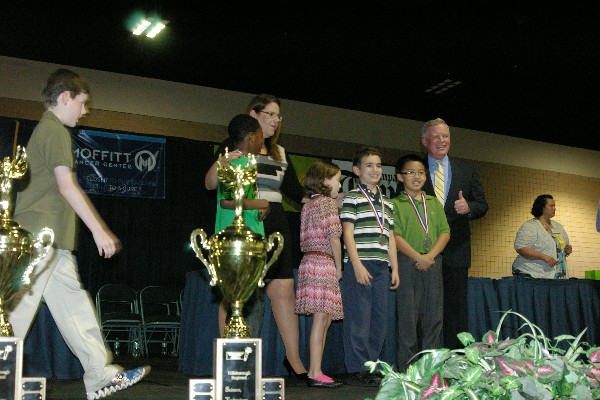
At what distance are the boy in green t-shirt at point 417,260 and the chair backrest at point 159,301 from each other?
4.49 m

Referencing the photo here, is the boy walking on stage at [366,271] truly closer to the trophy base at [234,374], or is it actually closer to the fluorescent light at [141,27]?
the trophy base at [234,374]

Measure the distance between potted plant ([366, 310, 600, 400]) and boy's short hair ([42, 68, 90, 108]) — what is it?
237cm

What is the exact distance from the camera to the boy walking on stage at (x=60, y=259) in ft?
9.42

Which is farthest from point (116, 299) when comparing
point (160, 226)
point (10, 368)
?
point (10, 368)

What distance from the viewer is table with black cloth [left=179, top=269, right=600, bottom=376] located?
14.6 ft

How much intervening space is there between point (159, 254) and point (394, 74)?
145 inches

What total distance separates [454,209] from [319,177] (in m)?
0.94

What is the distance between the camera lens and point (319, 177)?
407 cm

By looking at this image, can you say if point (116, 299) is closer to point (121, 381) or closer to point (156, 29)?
point (156, 29)

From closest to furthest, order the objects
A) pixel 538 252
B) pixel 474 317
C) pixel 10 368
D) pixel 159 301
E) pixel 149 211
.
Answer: pixel 10 368 < pixel 474 317 < pixel 538 252 < pixel 159 301 < pixel 149 211

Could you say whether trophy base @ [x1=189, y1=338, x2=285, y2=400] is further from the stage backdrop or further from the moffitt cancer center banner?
the moffitt cancer center banner

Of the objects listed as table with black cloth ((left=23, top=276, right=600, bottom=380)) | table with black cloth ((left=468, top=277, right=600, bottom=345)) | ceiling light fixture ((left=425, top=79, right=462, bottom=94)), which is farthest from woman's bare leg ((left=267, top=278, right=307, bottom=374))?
ceiling light fixture ((left=425, top=79, right=462, bottom=94))

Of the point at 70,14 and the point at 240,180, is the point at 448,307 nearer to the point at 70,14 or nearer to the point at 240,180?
the point at 240,180

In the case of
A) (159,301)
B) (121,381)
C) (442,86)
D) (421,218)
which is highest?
(442,86)
